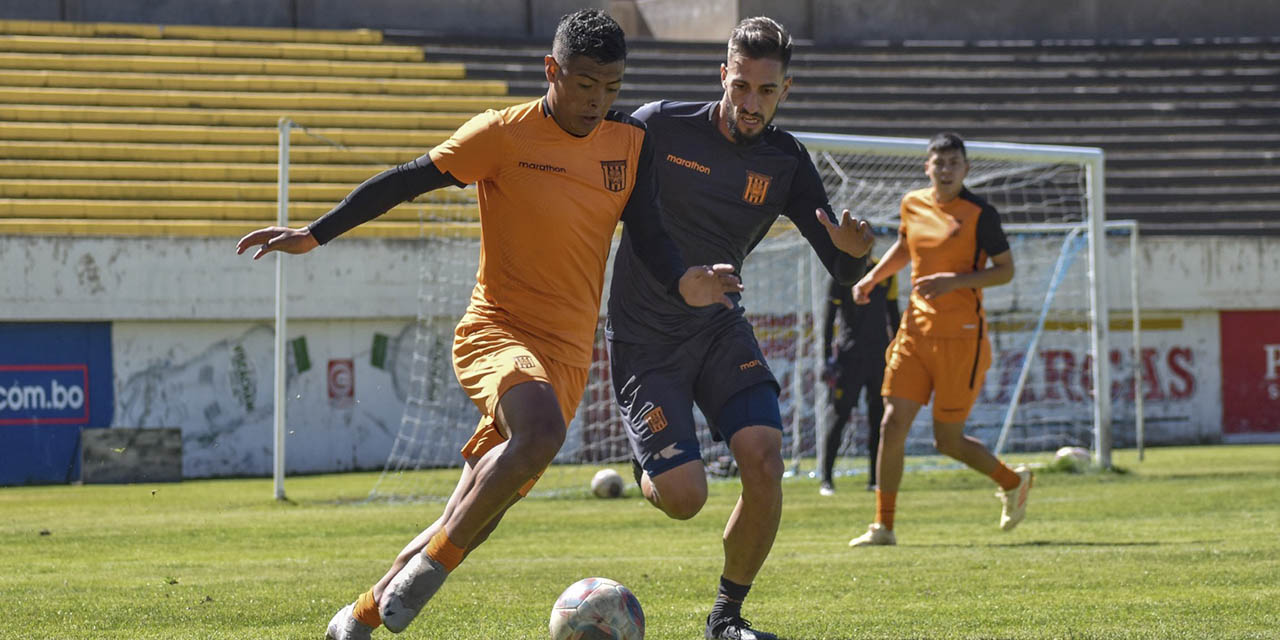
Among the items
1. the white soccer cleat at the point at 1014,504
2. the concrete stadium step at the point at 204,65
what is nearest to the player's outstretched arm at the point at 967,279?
the white soccer cleat at the point at 1014,504

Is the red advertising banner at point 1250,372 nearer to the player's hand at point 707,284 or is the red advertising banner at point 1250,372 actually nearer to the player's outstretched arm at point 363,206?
the player's hand at point 707,284

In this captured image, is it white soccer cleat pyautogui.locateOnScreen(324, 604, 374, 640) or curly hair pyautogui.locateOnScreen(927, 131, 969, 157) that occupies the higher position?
curly hair pyautogui.locateOnScreen(927, 131, 969, 157)

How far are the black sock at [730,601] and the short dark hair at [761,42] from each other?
189 centimetres

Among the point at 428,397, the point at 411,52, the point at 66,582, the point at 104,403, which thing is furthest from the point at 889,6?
the point at 66,582

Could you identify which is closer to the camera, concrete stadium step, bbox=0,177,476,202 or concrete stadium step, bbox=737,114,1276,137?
concrete stadium step, bbox=0,177,476,202

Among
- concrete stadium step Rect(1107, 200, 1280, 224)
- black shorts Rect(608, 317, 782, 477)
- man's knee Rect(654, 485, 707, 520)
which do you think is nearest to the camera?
man's knee Rect(654, 485, 707, 520)

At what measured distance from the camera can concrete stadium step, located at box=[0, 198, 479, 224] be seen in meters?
19.6

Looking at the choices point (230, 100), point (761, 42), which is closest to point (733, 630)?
point (761, 42)

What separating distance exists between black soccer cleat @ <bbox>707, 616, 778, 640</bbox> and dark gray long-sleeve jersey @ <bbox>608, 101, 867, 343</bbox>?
1049 mm

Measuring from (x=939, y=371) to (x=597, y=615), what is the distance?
4545mm

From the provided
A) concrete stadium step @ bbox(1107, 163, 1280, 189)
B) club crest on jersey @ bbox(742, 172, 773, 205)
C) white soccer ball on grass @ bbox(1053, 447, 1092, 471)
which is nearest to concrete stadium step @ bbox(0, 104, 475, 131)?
concrete stadium step @ bbox(1107, 163, 1280, 189)

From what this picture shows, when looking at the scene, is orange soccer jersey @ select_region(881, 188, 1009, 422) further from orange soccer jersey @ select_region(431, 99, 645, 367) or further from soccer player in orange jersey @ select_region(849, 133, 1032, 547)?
orange soccer jersey @ select_region(431, 99, 645, 367)

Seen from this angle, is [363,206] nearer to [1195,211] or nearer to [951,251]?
[951,251]

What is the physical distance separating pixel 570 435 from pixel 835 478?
3220 mm
